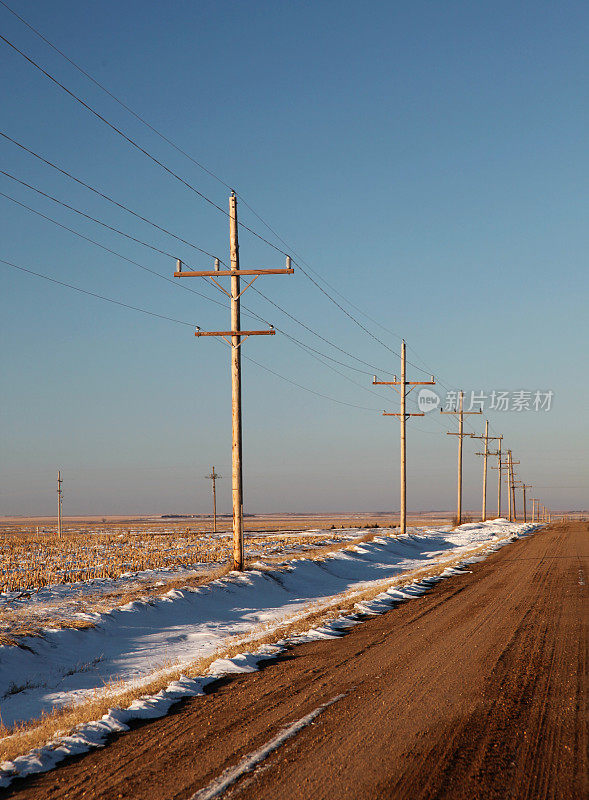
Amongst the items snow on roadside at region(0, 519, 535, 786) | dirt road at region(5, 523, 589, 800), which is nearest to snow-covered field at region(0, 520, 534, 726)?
snow on roadside at region(0, 519, 535, 786)

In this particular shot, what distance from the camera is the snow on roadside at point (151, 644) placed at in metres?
8.20

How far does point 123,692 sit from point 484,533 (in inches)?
1913

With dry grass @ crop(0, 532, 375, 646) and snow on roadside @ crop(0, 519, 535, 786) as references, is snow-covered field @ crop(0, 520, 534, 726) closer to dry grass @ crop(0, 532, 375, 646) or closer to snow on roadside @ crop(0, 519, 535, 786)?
snow on roadside @ crop(0, 519, 535, 786)

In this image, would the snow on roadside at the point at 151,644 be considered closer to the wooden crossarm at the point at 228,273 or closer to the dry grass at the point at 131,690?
the dry grass at the point at 131,690

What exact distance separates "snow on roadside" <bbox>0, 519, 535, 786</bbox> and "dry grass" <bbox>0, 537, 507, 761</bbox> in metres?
0.22

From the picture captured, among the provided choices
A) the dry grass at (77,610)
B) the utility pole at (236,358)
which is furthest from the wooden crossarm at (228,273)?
the dry grass at (77,610)

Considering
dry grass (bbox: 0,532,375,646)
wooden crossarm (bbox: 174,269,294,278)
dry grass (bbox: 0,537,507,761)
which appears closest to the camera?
dry grass (bbox: 0,537,507,761)

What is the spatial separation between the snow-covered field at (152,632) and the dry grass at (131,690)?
30cm

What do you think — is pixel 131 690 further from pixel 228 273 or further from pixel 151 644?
pixel 228 273

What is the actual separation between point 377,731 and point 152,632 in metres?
8.79

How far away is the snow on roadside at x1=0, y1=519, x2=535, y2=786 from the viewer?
8.20 meters

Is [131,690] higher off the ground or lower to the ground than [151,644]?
higher

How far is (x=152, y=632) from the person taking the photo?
574 inches

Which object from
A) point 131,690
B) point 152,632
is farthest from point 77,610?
point 131,690
